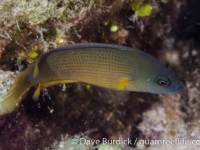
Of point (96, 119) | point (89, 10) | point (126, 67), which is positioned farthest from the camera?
point (96, 119)

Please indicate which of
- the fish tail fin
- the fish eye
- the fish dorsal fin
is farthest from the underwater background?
the fish eye

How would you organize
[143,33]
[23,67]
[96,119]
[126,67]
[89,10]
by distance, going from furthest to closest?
[96,119] < [143,33] < [23,67] < [89,10] < [126,67]

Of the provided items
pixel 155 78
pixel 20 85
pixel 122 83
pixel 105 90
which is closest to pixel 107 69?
pixel 122 83

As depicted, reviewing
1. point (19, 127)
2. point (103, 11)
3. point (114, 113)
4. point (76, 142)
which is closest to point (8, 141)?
point (19, 127)

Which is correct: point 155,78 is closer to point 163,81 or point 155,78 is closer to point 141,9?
point 163,81

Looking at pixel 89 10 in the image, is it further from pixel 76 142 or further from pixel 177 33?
pixel 76 142

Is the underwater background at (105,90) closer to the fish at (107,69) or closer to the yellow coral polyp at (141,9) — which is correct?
the yellow coral polyp at (141,9)
